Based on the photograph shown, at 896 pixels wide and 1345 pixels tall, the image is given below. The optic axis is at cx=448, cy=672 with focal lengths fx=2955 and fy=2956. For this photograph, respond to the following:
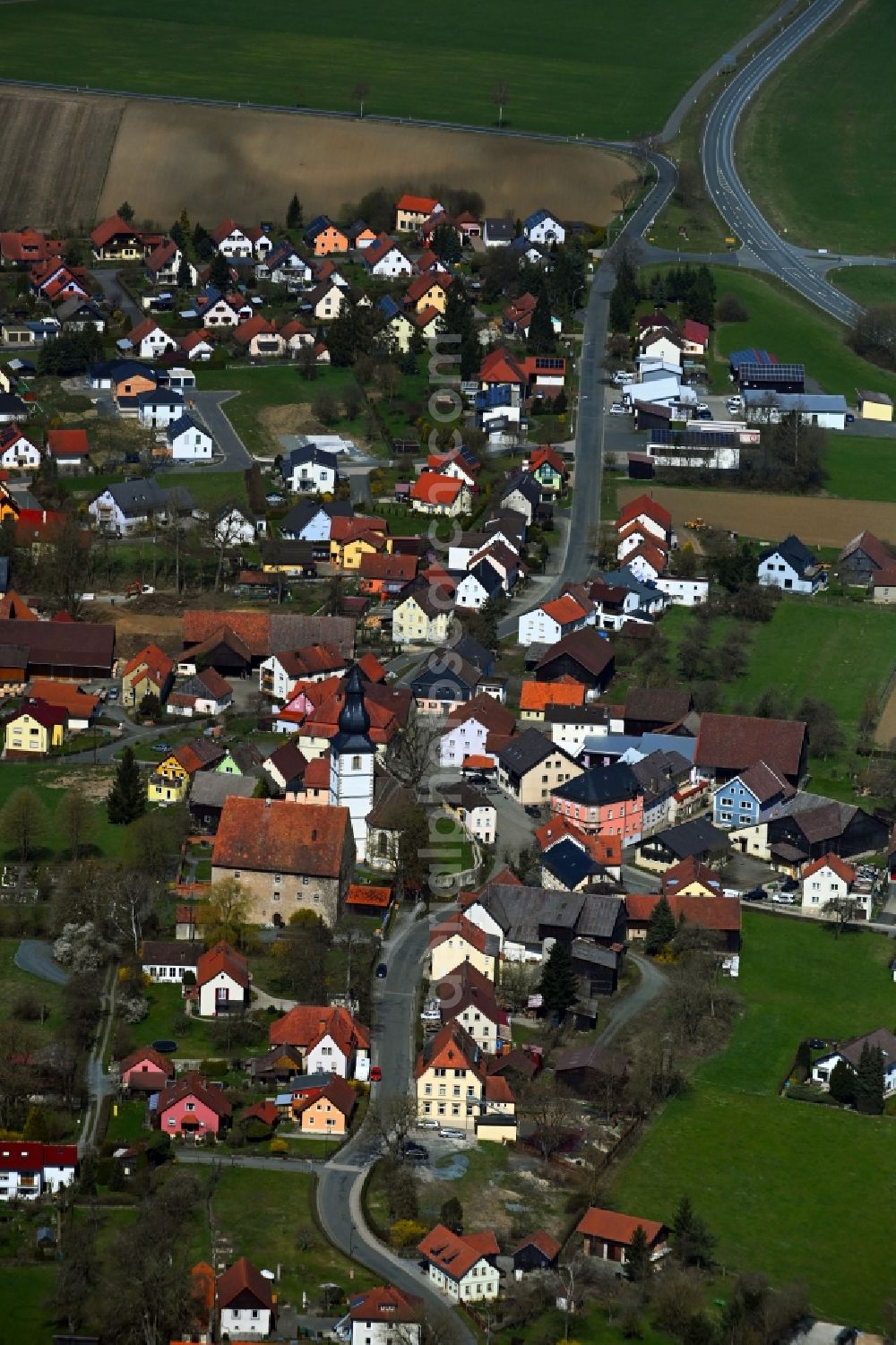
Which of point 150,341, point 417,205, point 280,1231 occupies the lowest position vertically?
point 280,1231

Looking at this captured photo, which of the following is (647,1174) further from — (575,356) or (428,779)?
(575,356)

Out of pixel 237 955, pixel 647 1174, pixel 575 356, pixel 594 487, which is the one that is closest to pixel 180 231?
pixel 575 356

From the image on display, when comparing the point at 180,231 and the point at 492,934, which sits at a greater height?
the point at 180,231

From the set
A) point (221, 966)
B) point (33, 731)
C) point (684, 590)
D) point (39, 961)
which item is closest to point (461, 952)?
point (221, 966)

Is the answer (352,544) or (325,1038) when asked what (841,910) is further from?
(352,544)

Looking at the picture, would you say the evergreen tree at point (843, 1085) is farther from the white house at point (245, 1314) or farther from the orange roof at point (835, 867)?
Answer: the white house at point (245, 1314)

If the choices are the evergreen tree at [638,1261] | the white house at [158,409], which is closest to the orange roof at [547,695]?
the white house at [158,409]

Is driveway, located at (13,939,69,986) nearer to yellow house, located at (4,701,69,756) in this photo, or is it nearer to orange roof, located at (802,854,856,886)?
yellow house, located at (4,701,69,756)
